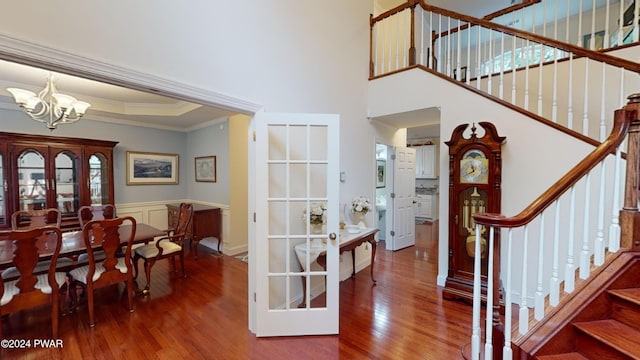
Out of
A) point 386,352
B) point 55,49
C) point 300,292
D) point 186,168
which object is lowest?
point 386,352

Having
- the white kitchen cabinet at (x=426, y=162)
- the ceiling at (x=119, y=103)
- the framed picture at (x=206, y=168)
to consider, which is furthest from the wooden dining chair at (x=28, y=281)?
the white kitchen cabinet at (x=426, y=162)

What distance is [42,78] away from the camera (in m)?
3.39

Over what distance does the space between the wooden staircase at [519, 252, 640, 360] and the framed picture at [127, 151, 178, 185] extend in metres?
6.11

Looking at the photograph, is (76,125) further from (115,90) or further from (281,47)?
(281,47)

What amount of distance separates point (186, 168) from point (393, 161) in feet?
14.5

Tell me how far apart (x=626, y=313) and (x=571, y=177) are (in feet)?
2.79

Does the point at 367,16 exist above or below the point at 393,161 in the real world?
above

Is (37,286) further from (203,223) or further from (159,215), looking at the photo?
(159,215)

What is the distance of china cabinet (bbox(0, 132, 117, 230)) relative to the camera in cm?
377

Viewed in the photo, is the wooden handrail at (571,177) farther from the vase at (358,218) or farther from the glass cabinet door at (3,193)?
the glass cabinet door at (3,193)

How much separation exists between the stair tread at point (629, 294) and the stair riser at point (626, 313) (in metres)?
0.03

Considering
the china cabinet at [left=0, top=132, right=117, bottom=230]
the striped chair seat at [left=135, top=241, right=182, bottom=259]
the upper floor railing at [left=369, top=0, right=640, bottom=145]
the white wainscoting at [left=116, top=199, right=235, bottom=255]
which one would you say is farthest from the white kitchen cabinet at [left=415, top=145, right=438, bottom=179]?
the china cabinet at [left=0, top=132, right=117, bottom=230]

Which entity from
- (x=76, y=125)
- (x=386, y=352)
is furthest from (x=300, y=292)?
(x=76, y=125)

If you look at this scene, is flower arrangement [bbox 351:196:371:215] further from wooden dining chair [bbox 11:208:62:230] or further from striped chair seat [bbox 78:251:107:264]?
wooden dining chair [bbox 11:208:62:230]
